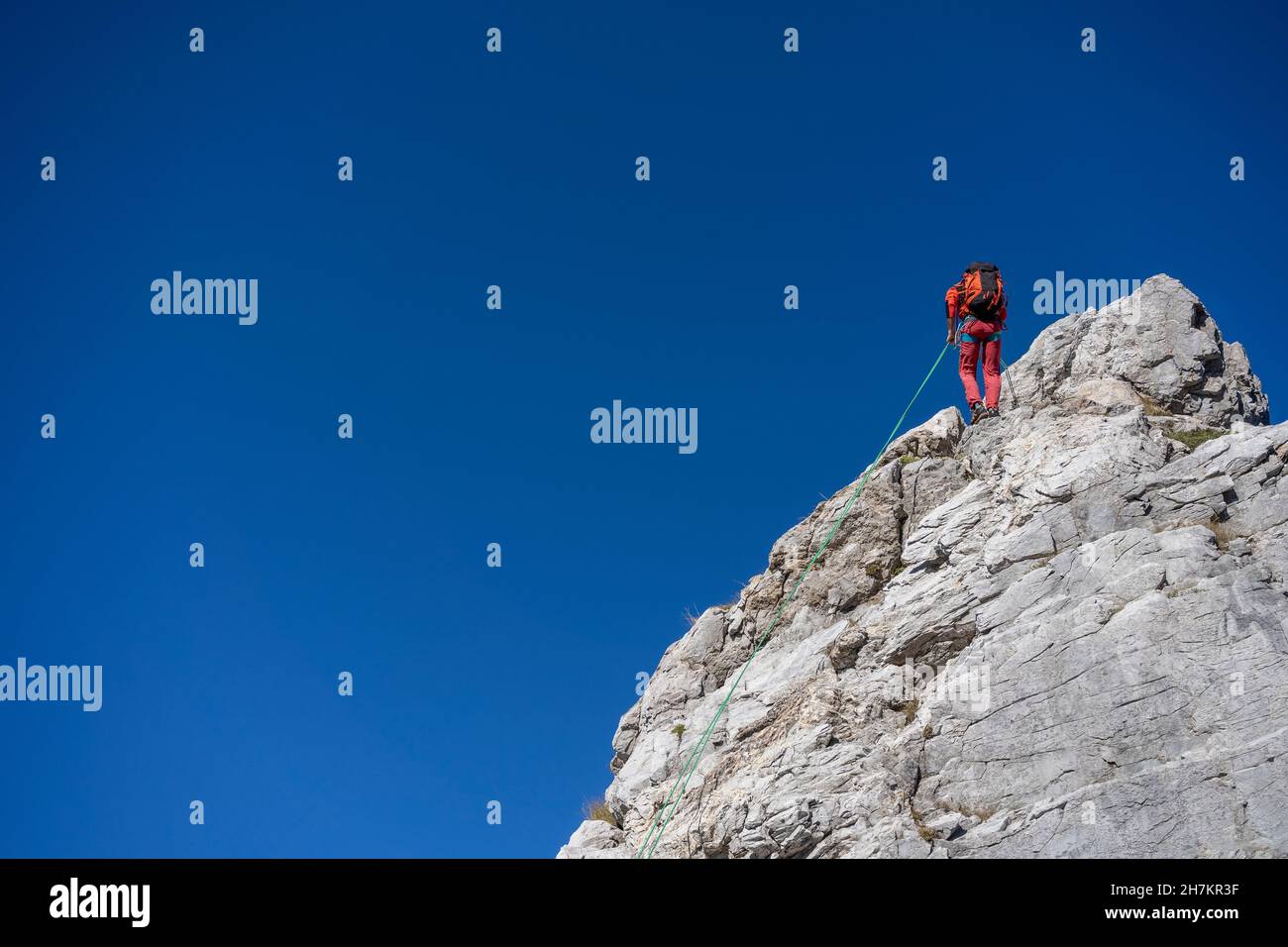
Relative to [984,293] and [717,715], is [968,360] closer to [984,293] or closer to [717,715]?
[984,293]

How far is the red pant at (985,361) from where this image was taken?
22500 mm

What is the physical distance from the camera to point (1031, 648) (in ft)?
51.6

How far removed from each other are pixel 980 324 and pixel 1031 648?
9139mm

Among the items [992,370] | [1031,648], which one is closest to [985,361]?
[992,370]

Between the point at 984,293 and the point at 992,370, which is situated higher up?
the point at 984,293
